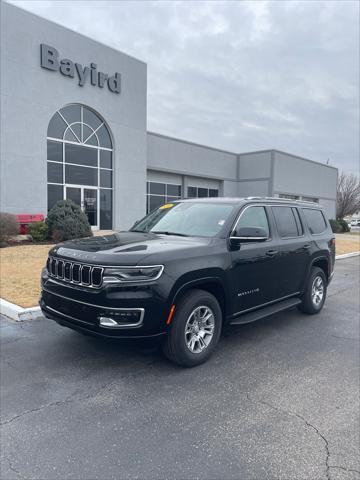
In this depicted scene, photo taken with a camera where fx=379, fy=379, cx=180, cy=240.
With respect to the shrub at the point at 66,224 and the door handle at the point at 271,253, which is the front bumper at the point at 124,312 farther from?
the shrub at the point at 66,224

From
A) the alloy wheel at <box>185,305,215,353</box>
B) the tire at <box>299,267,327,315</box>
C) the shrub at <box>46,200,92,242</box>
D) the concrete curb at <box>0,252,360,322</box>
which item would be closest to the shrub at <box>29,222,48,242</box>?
the shrub at <box>46,200,92,242</box>

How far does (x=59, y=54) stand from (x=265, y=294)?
18.4 metres

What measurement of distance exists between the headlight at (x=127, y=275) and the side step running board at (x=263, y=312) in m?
1.46

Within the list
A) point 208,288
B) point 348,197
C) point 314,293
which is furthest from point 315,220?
point 348,197

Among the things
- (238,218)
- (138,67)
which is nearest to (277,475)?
(238,218)

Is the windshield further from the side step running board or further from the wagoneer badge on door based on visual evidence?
the wagoneer badge on door

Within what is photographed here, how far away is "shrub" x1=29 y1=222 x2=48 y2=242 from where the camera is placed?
14320 millimetres

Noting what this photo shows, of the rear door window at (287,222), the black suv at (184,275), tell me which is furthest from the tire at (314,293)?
the rear door window at (287,222)

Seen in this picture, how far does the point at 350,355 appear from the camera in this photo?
470 centimetres

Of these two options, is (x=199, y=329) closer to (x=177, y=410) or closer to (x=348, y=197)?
(x=177, y=410)

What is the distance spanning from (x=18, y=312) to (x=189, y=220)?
2.87 metres

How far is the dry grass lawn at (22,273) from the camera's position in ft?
21.3

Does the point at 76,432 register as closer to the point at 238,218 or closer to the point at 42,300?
the point at 42,300

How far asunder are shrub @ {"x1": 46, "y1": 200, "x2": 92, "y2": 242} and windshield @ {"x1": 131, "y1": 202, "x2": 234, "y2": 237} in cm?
922
